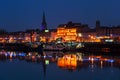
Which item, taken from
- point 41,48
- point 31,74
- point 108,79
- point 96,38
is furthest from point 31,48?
point 96,38

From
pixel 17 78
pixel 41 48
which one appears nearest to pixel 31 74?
pixel 17 78

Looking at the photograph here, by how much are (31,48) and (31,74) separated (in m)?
46.9

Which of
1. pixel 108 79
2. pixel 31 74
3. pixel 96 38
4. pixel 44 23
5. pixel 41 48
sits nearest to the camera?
Result: pixel 108 79

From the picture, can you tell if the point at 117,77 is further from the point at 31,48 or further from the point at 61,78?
the point at 31,48

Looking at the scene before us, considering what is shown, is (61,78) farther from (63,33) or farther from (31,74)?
(63,33)

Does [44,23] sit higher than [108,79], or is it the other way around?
[44,23]

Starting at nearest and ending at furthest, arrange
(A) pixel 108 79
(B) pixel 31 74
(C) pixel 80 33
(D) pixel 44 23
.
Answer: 1. (A) pixel 108 79
2. (B) pixel 31 74
3. (C) pixel 80 33
4. (D) pixel 44 23

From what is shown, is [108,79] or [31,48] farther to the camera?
[31,48]

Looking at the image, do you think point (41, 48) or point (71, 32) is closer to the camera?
point (41, 48)

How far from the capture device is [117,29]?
13762 cm

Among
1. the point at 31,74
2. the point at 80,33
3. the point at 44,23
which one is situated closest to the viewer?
the point at 31,74

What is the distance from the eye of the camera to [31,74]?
111ft

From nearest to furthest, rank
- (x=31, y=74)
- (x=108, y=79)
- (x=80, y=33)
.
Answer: (x=108, y=79) < (x=31, y=74) < (x=80, y=33)

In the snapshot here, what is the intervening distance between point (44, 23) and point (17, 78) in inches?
5905
